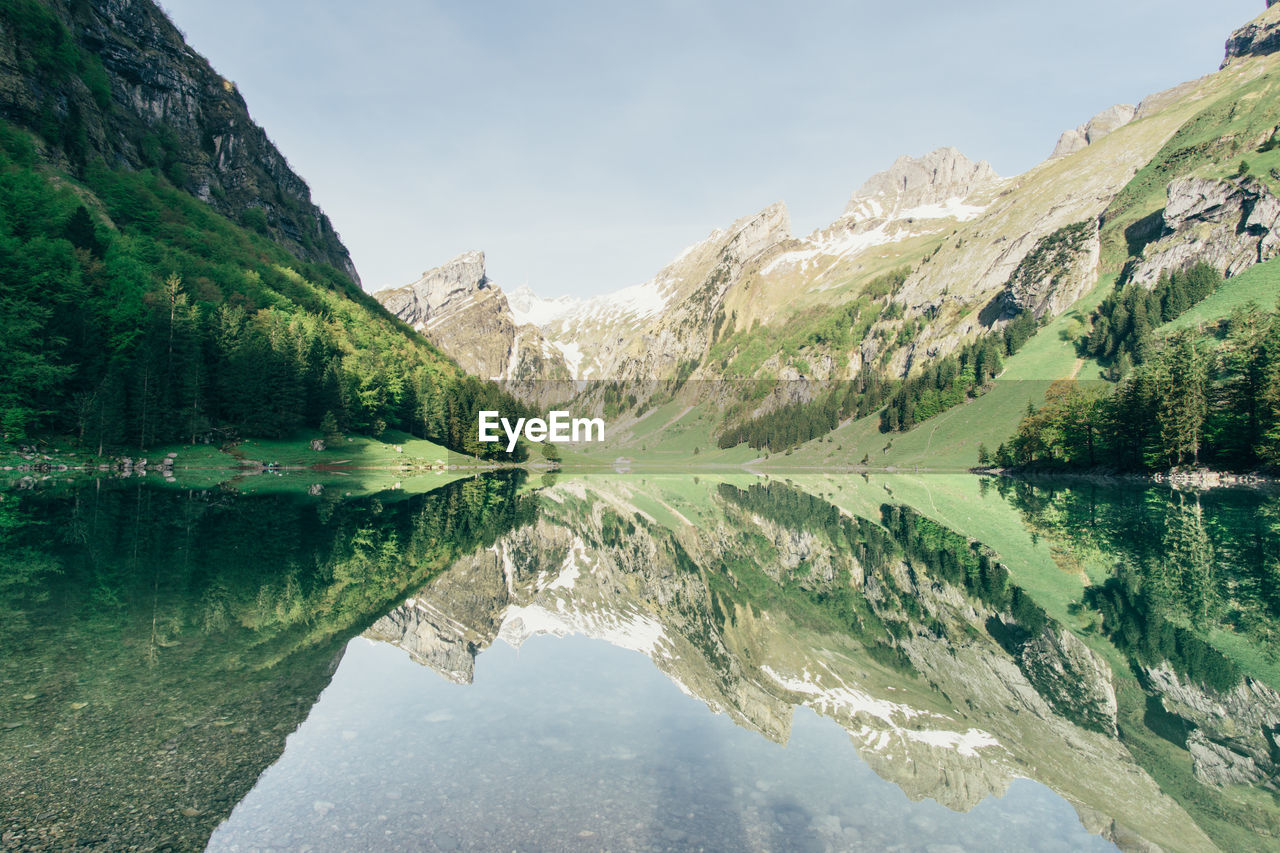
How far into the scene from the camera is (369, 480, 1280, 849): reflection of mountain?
9.23 meters

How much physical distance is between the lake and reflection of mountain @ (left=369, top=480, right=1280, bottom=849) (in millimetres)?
85

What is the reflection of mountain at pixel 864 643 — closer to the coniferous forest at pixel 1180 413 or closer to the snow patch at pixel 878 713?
the snow patch at pixel 878 713

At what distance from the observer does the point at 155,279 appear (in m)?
70.2

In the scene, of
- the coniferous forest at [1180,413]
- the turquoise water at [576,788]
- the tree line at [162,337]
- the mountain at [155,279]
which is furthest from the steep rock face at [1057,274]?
the turquoise water at [576,788]

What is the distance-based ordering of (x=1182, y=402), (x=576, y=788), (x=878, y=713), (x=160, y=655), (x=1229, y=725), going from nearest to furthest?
(x=576, y=788)
(x=1229, y=725)
(x=160, y=655)
(x=878, y=713)
(x=1182, y=402)

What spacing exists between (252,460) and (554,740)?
234ft

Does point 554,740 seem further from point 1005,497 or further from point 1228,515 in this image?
point 1005,497

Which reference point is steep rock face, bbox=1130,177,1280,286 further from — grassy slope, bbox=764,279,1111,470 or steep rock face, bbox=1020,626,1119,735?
steep rock face, bbox=1020,626,1119,735

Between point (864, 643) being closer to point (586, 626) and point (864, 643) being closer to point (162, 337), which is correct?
point (586, 626)

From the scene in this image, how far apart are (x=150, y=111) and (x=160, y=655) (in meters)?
139

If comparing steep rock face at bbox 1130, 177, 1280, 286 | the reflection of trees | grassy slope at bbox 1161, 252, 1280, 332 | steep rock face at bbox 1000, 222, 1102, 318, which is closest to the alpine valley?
the reflection of trees

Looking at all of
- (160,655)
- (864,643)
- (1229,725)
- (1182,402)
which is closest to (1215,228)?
(1182,402)

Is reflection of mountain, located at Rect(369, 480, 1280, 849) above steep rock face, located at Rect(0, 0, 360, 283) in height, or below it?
below

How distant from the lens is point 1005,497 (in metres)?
61.2
